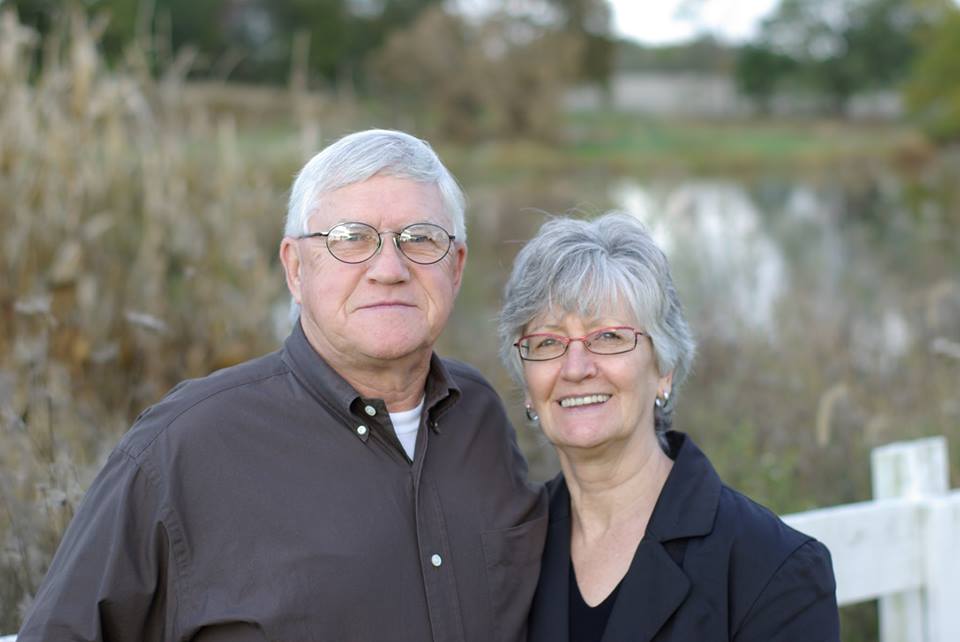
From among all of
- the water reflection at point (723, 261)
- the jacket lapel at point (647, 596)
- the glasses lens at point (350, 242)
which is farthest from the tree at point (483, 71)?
the jacket lapel at point (647, 596)

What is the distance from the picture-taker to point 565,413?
2732mm

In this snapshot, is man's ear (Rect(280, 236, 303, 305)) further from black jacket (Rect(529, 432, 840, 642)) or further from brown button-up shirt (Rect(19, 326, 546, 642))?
black jacket (Rect(529, 432, 840, 642))

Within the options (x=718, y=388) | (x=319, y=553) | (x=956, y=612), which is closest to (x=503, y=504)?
(x=319, y=553)

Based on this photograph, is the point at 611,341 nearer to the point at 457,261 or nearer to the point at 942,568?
the point at 457,261

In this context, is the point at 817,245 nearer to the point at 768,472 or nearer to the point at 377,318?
the point at 768,472

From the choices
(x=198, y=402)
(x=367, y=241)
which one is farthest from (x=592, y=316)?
(x=198, y=402)

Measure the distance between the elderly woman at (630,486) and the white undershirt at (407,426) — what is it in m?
0.32

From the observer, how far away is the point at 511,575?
2645 millimetres

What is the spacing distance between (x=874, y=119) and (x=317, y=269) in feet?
180

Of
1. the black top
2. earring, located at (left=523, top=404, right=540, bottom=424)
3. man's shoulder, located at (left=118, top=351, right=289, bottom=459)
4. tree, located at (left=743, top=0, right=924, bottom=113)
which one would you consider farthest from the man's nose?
tree, located at (left=743, top=0, right=924, bottom=113)

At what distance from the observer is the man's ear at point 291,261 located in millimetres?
2674

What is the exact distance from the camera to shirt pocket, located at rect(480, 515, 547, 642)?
2.59m

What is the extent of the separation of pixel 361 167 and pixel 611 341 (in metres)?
0.71

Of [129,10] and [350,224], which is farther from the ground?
[129,10]
